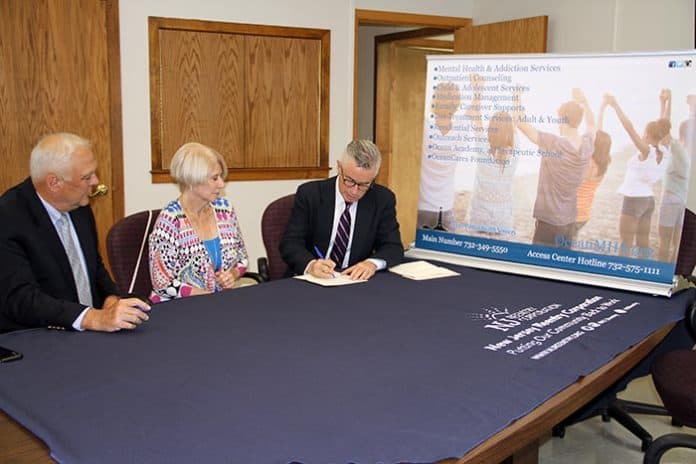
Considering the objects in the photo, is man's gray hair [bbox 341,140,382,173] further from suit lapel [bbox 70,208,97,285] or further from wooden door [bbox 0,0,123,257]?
wooden door [bbox 0,0,123,257]

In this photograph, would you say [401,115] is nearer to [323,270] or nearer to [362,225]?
[362,225]

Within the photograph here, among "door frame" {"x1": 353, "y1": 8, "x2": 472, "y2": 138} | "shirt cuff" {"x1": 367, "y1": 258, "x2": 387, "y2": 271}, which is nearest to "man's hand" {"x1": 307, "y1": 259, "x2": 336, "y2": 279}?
"shirt cuff" {"x1": 367, "y1": 258, "x2": 387, "y2": 271}

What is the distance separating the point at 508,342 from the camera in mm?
2059

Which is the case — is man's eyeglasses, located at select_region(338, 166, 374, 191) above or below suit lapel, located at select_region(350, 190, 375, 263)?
above

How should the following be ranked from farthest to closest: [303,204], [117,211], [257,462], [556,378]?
[117,211]
[303,204]
[556,378]
[257,462]

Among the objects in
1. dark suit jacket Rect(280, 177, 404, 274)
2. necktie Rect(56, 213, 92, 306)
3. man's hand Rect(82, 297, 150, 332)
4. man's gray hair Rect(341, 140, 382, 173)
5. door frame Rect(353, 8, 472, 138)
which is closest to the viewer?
man's hand Rect(82, 297, 150, 332)

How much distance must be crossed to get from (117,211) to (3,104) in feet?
2.98

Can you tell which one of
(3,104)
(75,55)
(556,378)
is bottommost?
(556,378)

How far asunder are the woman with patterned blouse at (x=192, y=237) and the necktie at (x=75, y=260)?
33 centimetres

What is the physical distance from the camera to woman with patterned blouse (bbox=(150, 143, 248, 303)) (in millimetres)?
2768

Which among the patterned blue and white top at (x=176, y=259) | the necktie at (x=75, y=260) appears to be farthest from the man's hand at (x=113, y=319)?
the patterned blue and white top at (x=176, y=259)

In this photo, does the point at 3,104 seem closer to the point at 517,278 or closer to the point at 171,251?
the point at 171,251

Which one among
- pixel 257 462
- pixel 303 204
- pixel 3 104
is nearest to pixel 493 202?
pixel 303 204

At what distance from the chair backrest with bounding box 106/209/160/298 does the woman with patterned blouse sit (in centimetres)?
8
